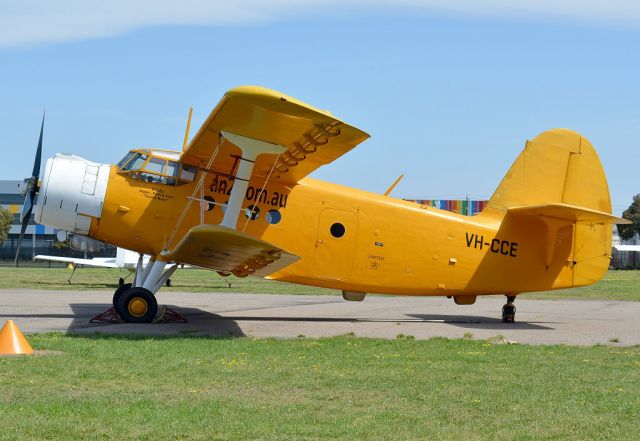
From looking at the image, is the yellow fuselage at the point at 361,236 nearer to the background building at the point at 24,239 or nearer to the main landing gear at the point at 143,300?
the main landing gear at the point at 143,300

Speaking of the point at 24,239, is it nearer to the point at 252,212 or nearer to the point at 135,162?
the point at 135,162

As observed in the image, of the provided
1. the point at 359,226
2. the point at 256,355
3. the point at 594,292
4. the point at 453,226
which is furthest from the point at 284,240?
the point at 594,292

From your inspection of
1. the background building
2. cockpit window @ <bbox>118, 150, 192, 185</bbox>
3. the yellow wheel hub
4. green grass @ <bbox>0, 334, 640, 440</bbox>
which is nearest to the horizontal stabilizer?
green grass @ <bbox>0, 334, 640, 440</bbox>

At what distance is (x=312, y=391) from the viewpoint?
880 centimetres

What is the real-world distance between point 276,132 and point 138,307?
15.4ft

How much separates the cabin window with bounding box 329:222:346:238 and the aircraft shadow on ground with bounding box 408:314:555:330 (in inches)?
127

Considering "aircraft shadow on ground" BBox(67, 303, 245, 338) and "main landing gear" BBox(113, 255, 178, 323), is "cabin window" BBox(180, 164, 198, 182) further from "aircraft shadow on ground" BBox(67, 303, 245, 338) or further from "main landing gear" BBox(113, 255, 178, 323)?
"aircraft shadow on ground" BBox(67, 303, 245, 338)

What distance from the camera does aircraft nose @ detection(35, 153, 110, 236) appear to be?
15.7m

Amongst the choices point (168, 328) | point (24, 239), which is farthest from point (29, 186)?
point (24, 239)

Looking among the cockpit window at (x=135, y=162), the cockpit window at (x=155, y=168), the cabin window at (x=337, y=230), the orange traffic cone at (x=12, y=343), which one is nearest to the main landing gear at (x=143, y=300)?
the cockpit window at (x=155, y=168)

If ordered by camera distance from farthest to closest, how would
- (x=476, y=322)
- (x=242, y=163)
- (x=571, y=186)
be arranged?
(x=476, y=322) < (x=571, y=186) < (x=242, y=163)

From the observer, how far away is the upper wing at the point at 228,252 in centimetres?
1276

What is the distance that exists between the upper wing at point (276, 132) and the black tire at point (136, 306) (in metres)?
2.69

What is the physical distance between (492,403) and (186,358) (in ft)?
14.8
